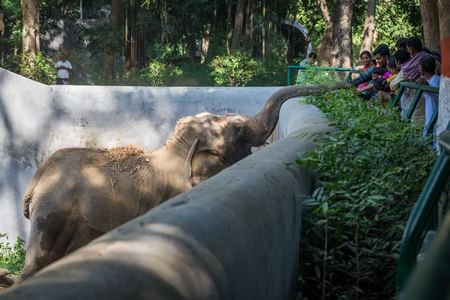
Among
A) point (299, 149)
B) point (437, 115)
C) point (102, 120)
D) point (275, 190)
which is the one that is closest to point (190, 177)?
point (437, 115)

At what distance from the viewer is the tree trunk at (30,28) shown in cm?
2234

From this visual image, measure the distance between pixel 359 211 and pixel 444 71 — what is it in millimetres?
2675

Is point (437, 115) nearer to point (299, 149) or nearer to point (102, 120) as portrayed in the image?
point (299, 149)

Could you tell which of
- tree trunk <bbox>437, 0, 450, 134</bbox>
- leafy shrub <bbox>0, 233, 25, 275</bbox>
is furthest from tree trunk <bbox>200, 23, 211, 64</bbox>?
tree trunk <bbox>437, 0, 450, 134</bbox>

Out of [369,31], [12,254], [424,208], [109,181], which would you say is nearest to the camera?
[424,208]

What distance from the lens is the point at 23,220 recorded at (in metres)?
13.4

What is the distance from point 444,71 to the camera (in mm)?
6098

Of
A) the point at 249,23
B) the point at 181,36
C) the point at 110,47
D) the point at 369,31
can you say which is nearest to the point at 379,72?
the point at 369,31

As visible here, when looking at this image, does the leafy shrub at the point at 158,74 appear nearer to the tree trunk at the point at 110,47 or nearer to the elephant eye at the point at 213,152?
the tree trunk at the point at 110,47

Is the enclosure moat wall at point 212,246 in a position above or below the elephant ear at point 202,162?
above

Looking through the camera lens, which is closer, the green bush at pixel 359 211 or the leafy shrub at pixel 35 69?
the green bush at pixel 359 211

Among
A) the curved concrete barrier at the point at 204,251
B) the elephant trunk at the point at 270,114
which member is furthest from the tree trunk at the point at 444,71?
the elephant trunk at the point at 270,114

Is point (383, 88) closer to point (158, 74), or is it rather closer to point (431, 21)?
point (431, 21)

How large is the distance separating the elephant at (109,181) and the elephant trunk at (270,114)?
123mm
